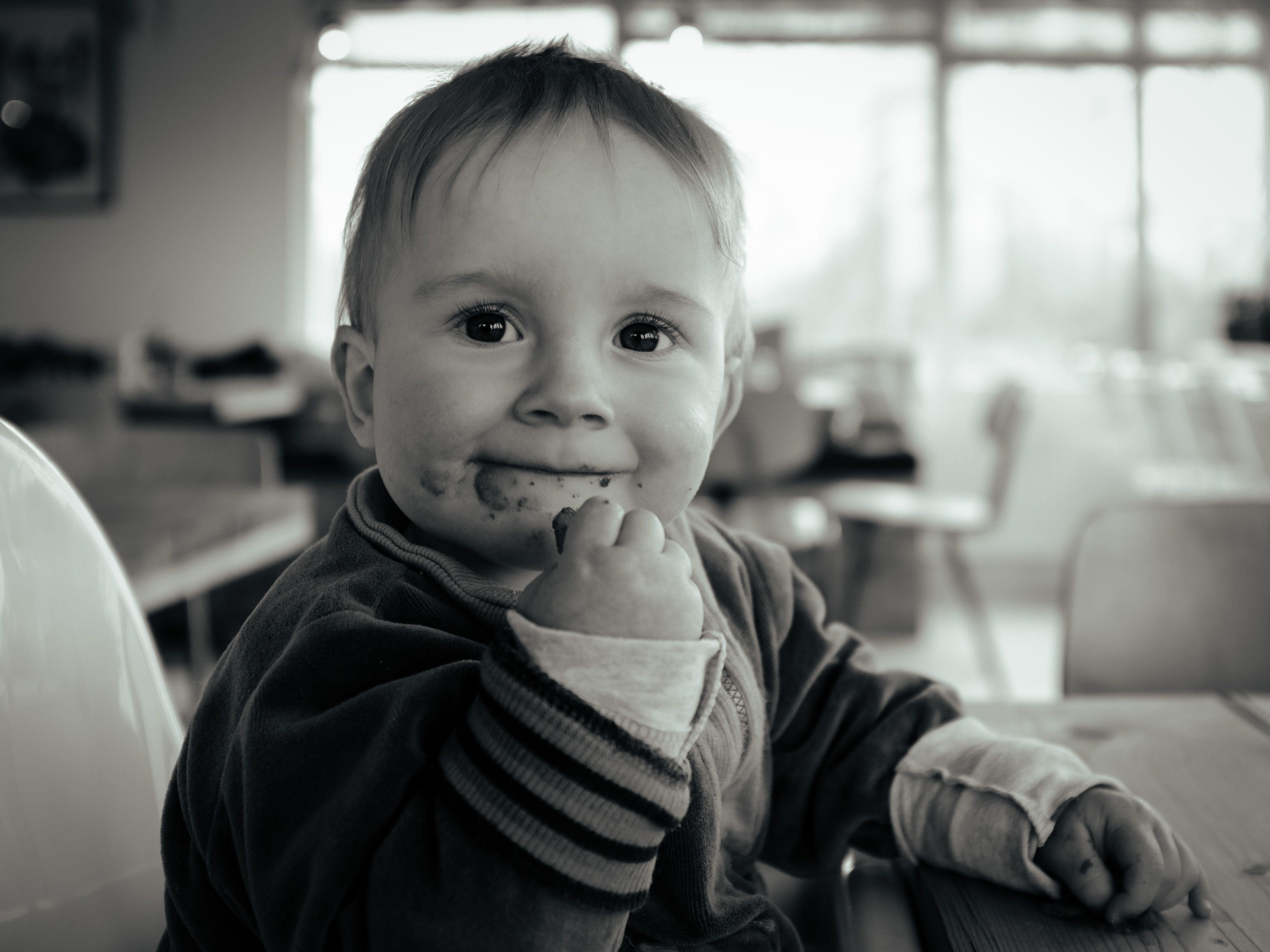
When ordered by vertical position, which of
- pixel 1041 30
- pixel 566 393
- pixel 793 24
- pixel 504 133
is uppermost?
pixel 793 24

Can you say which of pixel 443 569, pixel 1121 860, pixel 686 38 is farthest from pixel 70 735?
pixel 686 38

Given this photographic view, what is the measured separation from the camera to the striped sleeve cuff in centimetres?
40

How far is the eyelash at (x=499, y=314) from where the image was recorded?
0.50 metres

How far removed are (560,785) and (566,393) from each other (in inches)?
7.0

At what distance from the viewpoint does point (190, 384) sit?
4.13 meters

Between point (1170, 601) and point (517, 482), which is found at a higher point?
point (517, 482)

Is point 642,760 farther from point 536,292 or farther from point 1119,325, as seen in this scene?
point 1119,325

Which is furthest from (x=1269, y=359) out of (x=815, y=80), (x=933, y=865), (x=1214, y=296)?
(x=933, y=865)

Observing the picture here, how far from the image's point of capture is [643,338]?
0.53 metres

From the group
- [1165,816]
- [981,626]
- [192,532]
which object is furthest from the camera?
[981,626]

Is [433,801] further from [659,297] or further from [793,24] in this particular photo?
[793,24]

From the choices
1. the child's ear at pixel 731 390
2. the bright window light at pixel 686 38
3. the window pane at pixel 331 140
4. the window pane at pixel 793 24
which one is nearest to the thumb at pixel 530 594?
the child's ear at pixel 731 390

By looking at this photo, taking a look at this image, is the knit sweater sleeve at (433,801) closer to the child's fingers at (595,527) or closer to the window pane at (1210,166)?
the child's fingers at (595,527)

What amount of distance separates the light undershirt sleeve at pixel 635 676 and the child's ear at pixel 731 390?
9.8 inches
